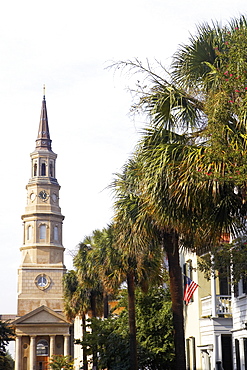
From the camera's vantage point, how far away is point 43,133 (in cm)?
11506

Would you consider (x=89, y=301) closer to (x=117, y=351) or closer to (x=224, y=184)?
(x=117, y=351)

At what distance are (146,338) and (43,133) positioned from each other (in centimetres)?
8124

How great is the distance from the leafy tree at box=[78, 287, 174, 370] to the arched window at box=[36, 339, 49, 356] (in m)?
72.0

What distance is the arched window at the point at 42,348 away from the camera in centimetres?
11018

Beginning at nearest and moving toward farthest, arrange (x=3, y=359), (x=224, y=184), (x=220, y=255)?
1. (x=224, y=184)
2. (x=220, y=255)
3. (x=3, y=359)

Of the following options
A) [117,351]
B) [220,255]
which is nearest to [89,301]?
[117,351]

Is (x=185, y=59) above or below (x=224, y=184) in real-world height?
above

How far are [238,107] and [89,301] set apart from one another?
4101 centimetres

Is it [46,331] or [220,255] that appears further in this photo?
[46,331]

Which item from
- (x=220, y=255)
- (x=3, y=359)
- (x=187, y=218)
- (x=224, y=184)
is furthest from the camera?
(x=3, y=359)

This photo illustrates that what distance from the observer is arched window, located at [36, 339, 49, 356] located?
110 metres

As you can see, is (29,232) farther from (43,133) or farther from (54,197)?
(43,133)

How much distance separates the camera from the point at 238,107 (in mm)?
14680

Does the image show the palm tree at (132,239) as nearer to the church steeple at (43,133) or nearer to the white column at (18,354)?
the white column at (18,354)
